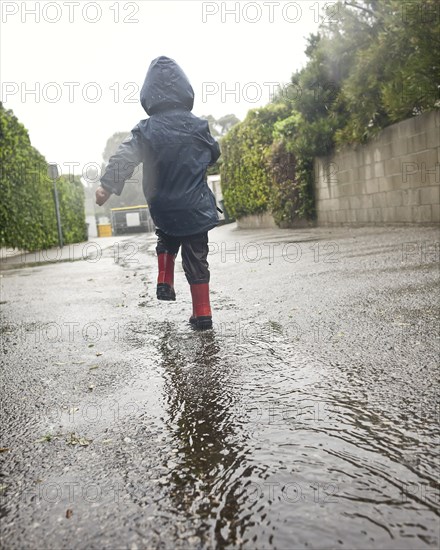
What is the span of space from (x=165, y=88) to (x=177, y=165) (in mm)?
523

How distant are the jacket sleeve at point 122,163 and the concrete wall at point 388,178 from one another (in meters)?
6.58

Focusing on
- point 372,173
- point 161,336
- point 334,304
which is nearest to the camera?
point 161,336

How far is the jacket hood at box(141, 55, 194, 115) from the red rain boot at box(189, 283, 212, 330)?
3.94 ft

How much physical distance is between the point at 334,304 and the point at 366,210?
7.96 meters

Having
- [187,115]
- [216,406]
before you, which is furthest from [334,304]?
[216,406]

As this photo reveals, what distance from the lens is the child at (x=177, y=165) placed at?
344 centimetres

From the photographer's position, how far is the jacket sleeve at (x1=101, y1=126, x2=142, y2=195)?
10.8 feet

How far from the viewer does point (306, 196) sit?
45.4ft

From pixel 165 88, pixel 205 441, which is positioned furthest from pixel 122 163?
pixel 205 441

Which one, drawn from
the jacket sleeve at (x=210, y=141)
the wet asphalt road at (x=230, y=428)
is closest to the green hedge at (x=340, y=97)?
the jacket sleeve at (x=210, y=141)

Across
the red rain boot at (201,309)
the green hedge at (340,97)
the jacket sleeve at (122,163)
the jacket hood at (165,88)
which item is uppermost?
the green hedge at (340,97)

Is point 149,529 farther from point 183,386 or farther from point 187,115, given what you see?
point 187,115

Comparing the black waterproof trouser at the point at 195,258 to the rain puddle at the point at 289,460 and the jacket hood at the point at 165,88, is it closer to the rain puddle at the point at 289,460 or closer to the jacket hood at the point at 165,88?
the jacket hood at the point at 165,88

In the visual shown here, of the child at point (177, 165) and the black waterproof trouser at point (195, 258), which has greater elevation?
the child at point (177, 165)
